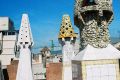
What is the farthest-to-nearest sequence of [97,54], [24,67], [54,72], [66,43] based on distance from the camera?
[54,72]
[66,43]
[24,67]
[97,54]

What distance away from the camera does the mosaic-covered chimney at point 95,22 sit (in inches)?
218

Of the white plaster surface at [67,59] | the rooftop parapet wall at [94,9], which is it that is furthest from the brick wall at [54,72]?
the rooftop parapet wall at [94,9]

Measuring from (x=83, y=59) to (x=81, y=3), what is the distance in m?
1.22

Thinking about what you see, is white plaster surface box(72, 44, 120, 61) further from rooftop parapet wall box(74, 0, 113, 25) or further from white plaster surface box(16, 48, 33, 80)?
white plaster surface box(16, 48, 33, 80)

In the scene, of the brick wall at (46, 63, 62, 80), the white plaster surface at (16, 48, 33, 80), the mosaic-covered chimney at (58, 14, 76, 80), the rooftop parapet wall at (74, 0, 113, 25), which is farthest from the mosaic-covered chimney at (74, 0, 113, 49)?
the brick wall at (46, 63, 62, 80)

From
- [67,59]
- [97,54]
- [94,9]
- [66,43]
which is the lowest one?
[67,59]

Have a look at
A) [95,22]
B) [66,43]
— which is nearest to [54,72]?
[66,43]

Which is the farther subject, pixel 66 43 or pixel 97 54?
pixel 66 43

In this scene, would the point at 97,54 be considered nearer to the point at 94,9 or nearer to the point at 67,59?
the point at 94,9

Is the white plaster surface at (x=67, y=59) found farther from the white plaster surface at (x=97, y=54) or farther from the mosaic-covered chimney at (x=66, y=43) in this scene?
the white plaster surface at (x=97, y=54)

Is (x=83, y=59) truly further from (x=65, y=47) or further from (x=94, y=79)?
(x=65, y=47)

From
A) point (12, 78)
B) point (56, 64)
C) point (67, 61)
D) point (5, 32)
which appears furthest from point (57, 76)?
point (5, 32)

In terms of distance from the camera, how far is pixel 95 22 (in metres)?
5.58

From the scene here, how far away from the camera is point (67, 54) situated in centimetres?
1123
